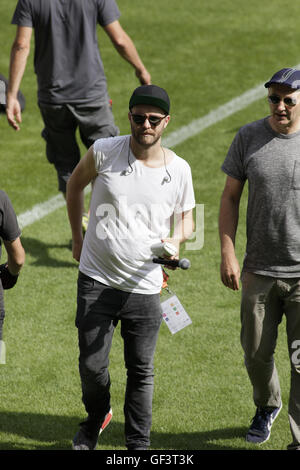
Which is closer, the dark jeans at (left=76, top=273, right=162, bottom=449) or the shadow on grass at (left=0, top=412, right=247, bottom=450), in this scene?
the dark jeans at (left=76, top=273, right=162, bottom=449)

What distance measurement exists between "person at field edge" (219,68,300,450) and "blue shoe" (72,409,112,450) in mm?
1017

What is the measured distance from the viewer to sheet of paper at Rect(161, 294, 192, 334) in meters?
5.30

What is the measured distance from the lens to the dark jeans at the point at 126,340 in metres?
5.13

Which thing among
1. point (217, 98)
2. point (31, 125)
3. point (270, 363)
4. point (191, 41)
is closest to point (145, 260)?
point (270, 363)

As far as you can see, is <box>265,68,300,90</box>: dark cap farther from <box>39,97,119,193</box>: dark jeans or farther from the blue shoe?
<box>39,97,119,193</box>: dark jeans

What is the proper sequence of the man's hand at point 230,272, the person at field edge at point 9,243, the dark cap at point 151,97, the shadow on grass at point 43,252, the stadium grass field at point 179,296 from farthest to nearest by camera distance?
the shadow on grass at point 43,252
the stadium grass field at point 179,296
the man's hand at point 230,272
the dark cap at point 151,97
the person at field edge at point 9,243

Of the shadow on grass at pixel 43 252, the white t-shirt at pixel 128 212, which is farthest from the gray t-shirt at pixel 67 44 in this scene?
the white t-shirt at pixel 128 212

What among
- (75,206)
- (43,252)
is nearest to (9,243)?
(75,206)

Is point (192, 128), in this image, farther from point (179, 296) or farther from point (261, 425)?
point (261, 425)

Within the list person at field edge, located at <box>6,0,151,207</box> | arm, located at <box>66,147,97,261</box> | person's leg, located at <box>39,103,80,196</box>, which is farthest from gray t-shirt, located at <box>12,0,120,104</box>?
arm, located at <box>66,147,97,261</box>

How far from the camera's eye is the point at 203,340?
699 centimetres

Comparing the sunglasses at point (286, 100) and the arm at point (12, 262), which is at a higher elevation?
the sunglasses at point (286, 100)

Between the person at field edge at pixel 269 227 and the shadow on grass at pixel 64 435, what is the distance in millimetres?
487

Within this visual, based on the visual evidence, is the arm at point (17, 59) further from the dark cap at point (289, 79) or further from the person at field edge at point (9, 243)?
the dark cap at point (289, 79)
